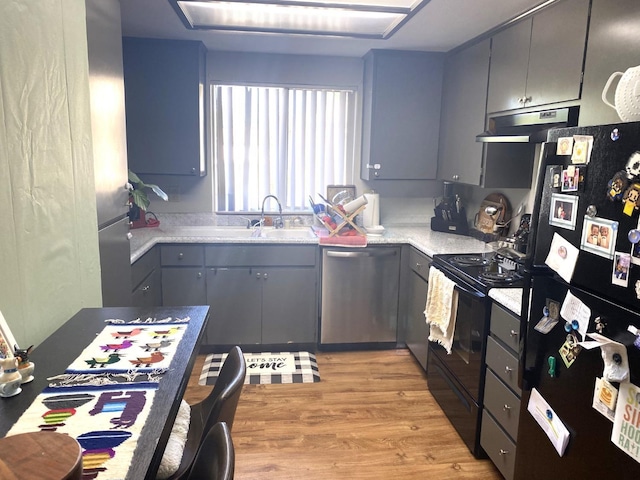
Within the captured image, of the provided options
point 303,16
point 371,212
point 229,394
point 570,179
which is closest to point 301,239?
point 371,212

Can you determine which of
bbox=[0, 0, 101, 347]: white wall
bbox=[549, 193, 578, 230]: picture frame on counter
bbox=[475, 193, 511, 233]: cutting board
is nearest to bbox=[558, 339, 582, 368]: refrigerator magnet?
bbox=[549, 193, 578, 230]: picture frame on counter

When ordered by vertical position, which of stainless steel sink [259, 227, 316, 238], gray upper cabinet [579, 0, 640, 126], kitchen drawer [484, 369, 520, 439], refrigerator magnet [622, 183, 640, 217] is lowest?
kitchen drawer [484, 369, 520, 439]

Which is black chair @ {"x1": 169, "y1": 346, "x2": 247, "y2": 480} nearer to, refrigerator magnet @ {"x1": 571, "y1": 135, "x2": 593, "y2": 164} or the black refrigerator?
the black refrigerator

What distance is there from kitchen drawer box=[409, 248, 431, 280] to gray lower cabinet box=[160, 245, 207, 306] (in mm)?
1552

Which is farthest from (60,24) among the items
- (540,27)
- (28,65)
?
(540,27)

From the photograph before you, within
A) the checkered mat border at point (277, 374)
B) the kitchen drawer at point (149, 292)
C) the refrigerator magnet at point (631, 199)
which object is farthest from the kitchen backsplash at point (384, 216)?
the refrigerator magnet at point (631, 199)

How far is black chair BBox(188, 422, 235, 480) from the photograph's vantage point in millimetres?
944

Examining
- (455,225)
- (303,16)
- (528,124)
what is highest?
(303,16)

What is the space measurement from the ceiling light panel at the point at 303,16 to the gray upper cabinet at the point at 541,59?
2.09 feet

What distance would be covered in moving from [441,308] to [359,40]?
1.97 m

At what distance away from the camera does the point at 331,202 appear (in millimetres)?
4059

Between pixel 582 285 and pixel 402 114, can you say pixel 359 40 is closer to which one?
pixel 402 114

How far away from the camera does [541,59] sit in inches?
97.2

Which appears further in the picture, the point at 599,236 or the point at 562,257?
the point at 562,257
